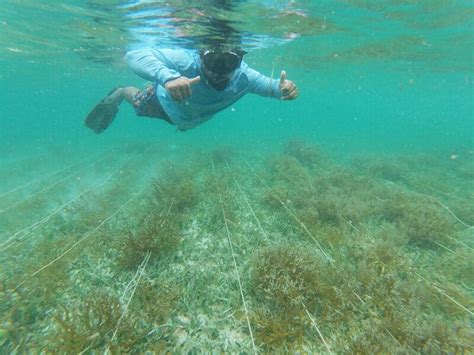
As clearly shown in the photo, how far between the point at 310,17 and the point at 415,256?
42.4 feet

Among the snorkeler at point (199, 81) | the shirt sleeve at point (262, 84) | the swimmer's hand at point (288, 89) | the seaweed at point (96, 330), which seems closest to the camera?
the seaweed at point (96, 330)

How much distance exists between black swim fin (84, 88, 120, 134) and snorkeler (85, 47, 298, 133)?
1.68 metres

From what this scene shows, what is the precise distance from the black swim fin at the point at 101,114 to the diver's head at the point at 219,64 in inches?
158

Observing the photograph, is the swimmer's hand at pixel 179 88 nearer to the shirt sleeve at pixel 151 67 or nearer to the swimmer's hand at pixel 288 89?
the shirt sleeve at pixel 151 67

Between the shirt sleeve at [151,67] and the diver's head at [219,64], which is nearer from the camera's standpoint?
the shirt sleeve at [151,67]

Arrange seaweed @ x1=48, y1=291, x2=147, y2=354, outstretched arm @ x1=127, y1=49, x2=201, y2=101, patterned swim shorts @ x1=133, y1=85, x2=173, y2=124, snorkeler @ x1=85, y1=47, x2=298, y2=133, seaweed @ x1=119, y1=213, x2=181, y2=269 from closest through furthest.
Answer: seaweed @ x1=48, y1=291, x2=147, y2=354 < outstretched arm @ x1=127, y1=49, x2=201, y2=101 < snorkeler @ x1=85, y1=47, x2=298, y2=133 < seaweed @ x1=119, y1=213, x2=181, y2=269 < patterned swim shorts @ x1=133, y1=85, x2=173, y2=124

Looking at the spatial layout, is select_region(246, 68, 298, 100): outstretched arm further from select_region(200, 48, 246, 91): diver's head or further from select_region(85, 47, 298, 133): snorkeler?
select_region(200, 48, 246, 91): diver's head

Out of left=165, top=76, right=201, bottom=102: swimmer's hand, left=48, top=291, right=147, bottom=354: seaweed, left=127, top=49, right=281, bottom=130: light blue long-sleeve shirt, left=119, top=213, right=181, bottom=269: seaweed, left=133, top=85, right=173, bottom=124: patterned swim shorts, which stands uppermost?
left=165, top=76, right=201, bottom=102: swimmer's hand

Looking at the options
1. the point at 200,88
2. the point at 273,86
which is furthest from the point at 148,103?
the point at 273,86

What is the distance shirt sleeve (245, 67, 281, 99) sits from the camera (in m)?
5.06

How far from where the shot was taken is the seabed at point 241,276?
3861 millimetres

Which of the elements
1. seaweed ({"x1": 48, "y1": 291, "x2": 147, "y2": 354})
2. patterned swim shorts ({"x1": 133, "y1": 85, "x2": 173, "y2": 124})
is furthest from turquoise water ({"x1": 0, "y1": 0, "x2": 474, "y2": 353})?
patterned swim shorts ({"x1": 133, "y1": 85, "x2": 173, "y2": 124})

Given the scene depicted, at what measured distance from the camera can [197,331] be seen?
421cm

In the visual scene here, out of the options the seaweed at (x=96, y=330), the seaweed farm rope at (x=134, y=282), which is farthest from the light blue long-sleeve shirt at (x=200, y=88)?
the seaweed at (x=96, y=330)
